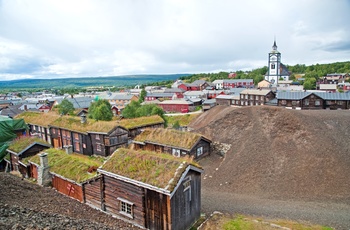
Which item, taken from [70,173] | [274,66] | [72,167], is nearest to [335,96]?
[72,167]

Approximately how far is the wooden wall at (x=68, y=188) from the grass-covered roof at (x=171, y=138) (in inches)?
460

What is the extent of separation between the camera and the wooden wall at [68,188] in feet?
52.0

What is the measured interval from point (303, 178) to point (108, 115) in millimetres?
29968

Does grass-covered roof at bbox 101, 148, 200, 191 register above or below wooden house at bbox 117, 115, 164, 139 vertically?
above

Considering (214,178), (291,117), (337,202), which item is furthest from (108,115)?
(337,202)

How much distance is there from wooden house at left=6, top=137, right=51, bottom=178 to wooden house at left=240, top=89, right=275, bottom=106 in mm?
41800

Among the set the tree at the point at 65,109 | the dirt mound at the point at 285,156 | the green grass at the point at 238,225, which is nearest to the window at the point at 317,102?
the dirt mound at the point at 285,156

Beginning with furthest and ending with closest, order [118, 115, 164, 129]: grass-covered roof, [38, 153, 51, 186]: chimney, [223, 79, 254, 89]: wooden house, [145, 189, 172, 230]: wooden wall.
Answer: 1. [223, 79, 254, 89]: wooden house
2. [118, 115, 164, 129]: grass-covered roof
3. [38, 153, 51, 186]: chimney
4. [145, 189, 172, 230]: wooden wall

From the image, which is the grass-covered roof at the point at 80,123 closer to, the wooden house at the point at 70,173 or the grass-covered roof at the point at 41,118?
the grass-covered roof at the point at 41,118

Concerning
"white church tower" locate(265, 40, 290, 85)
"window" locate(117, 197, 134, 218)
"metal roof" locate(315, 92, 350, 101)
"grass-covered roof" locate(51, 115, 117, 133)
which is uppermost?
"white church tower" locate(265, 40, 290, 85)

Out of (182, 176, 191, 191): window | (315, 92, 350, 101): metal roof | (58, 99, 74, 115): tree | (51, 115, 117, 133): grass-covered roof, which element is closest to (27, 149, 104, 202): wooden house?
(182, 176, 191, 191): window

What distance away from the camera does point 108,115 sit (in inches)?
1602

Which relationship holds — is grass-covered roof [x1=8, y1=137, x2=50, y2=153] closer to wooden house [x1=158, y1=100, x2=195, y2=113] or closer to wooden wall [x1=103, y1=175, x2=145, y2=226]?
wooden wall [x1=103, y1=175, x2=145, y2=226]

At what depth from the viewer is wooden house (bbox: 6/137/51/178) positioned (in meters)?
21.5
